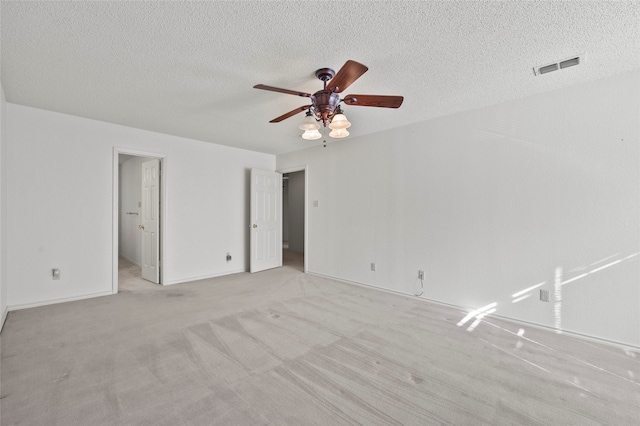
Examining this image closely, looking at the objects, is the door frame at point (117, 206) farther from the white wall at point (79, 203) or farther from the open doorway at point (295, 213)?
the open doorway at point (295, 213)

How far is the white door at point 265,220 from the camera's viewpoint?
534 centimetres

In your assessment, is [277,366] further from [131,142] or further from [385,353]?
[131,142]

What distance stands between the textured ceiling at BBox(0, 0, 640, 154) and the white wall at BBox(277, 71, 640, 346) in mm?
347

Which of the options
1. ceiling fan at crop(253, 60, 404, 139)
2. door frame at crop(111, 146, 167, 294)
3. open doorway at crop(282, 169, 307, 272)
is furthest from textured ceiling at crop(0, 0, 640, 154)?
open doorway at crop(282, 169, 307, 272)

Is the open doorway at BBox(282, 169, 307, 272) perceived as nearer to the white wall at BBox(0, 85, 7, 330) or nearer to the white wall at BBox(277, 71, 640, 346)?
the white wall at BBox(277, 71, 640, 346)

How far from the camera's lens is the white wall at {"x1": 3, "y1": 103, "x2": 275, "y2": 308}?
326 cm

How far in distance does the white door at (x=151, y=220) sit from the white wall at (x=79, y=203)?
0.20 m

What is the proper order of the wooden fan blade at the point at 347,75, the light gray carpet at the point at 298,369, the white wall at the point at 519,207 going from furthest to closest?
1. the white wall at the point at 519,207
2. the wooden fan blade at the point at 347,75
3. the light gray carpet at the point at 298,369

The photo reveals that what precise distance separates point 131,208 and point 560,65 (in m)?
7.43

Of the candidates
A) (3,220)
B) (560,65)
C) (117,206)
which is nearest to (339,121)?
(560,65)

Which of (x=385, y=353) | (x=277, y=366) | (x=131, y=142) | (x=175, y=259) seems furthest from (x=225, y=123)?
(x=385, y=353)

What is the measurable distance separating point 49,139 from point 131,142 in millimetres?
877

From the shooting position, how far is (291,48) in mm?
2045

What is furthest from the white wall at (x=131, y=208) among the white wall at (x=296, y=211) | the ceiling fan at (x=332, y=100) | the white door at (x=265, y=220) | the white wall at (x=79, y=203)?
the ceiling fan at (x=332, y=100)
